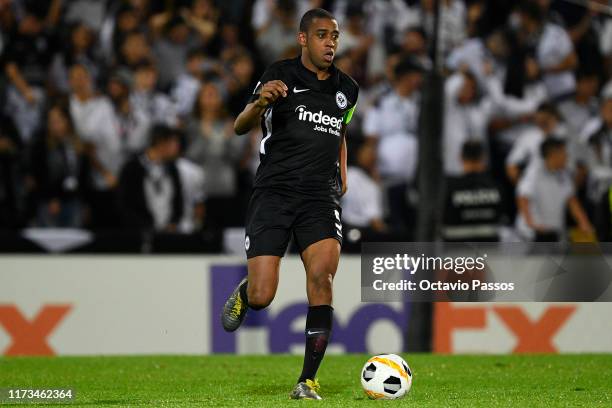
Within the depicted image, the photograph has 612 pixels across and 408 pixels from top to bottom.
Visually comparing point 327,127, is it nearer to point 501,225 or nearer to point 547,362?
point 547,362

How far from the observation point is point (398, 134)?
1571 cm

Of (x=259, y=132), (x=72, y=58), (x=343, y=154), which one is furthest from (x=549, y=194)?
(x=343, y=154)

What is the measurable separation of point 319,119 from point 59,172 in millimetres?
7071

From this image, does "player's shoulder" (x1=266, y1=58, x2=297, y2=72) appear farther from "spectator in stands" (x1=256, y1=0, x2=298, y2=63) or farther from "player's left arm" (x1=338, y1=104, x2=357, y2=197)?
"spectator in stands" (x1=256, y1=0, x2=298, y2=63)

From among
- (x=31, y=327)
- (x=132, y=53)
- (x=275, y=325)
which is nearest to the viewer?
(x=31, y=327)

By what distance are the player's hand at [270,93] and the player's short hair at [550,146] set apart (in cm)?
792

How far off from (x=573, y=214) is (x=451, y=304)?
2.55 meters

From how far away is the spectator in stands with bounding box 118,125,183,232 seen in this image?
1409cm

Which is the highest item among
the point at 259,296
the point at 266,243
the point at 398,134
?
the point at 266,243

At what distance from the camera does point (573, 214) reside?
15227 mm

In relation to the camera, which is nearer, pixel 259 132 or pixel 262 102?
pixel 262 102

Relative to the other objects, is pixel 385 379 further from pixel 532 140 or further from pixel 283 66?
pixel 532 140

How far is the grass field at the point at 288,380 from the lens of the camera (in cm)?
796

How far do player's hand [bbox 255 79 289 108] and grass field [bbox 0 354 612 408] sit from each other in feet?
6.18
